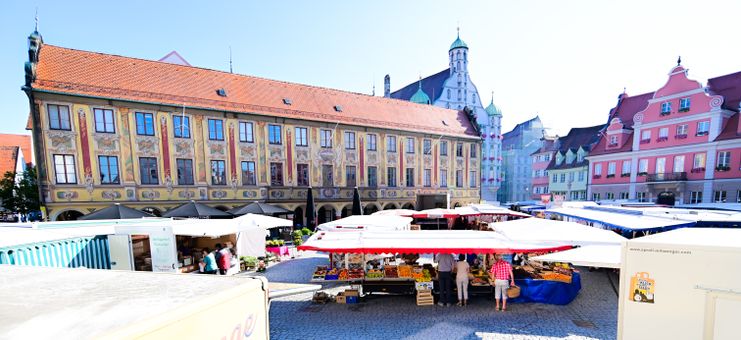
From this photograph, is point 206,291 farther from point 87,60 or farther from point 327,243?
point 87,60

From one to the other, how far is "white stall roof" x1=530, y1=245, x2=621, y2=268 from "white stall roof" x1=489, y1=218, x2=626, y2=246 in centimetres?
32

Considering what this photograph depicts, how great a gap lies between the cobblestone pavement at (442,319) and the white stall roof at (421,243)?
1.67m

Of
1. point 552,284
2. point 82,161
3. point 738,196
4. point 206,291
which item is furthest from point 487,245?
point 738,196

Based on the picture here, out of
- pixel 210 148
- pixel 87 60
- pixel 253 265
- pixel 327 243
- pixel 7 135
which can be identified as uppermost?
pixel 87 60

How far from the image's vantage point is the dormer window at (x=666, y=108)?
24.2m

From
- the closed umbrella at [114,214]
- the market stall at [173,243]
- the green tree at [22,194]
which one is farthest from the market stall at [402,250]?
the green tree at [22,194]

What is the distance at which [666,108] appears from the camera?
24.3 m

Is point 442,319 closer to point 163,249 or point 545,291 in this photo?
point 545,291

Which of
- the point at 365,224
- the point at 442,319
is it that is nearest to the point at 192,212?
the point at 365,224

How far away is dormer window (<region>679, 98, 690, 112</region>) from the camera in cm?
2305

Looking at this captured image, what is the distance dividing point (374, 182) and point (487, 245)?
55.3ft

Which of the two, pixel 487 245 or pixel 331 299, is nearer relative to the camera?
pixel 487 245

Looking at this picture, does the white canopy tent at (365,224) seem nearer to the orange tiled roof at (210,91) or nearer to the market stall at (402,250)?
the market stall at (402,250)

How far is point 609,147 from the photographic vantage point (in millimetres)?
28938
